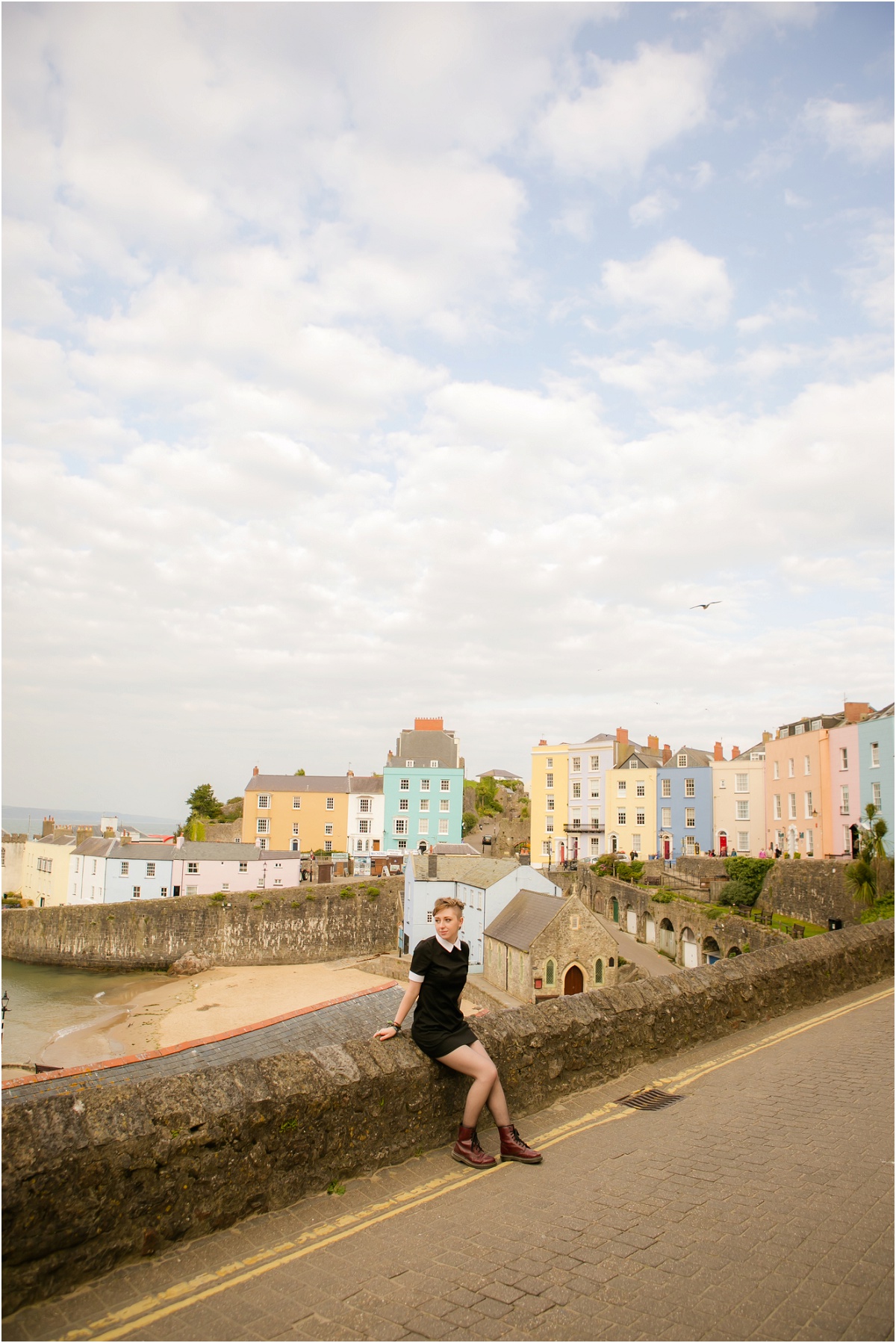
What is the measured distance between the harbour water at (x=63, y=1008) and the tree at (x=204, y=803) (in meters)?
36.4

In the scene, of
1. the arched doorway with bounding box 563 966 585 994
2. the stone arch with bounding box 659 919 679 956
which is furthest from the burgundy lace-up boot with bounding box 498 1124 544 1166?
the stone arch with bounding box 659 919 679 956

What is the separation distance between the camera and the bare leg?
521 cm

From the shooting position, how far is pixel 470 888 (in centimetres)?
4484

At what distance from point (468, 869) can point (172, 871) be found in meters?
27.0

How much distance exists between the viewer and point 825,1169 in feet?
17.1

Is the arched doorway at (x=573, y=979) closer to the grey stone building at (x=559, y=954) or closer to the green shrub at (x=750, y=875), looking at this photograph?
the grey stone building at (x=559, y=954)

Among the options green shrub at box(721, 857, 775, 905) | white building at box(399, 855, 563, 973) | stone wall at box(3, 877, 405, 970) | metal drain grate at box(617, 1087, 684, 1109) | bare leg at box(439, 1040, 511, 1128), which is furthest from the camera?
stone wall at box(3, 877, 405, 970)

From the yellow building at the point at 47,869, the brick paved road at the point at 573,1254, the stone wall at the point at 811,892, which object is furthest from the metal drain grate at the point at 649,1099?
the yellow building at the point at 47,869

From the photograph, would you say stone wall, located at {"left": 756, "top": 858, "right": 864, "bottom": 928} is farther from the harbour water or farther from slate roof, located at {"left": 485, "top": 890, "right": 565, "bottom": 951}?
the harbour water

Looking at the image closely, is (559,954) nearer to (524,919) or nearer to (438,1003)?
(524,919)

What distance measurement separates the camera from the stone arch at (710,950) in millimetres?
38062

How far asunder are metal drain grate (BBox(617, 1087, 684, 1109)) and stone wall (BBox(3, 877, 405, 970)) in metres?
53.0

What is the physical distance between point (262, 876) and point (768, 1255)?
209 ft

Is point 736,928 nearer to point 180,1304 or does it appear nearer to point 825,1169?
point 825,1169
